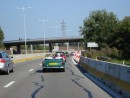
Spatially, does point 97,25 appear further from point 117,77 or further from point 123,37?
point 117,77

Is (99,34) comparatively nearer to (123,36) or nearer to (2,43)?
(123,36)

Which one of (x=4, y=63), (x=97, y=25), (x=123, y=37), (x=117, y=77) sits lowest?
(x=117, y=77)

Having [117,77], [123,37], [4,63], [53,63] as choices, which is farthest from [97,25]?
[117,77]

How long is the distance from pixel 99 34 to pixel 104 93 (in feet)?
223

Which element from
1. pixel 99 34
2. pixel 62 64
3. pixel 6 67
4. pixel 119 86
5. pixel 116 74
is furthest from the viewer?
pixel 99 34

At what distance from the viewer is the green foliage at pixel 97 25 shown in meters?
80.4

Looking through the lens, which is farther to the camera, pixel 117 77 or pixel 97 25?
pixel 97 25

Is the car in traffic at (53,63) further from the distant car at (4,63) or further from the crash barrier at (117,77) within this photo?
the crash barrier at (117,77)

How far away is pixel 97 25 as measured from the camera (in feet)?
275

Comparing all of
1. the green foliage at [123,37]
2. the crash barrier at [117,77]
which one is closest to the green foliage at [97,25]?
the green foliage at [123,37]

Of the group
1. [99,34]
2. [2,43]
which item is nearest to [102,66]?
[99,34]

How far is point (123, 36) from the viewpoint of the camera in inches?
2475

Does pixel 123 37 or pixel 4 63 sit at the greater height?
pixel 123 37

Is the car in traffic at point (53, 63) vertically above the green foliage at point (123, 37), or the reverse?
the green foliage at point (123, 37)
